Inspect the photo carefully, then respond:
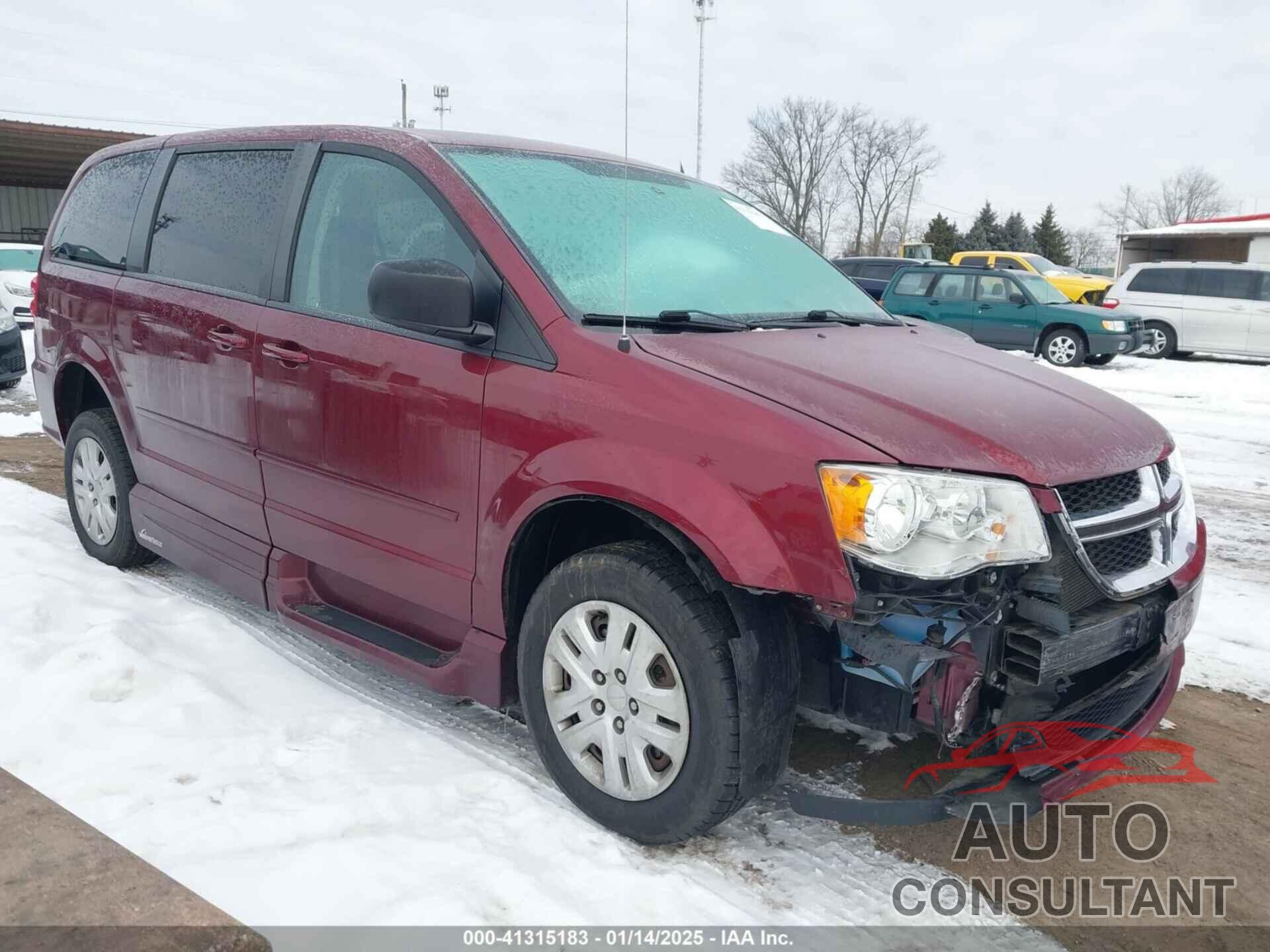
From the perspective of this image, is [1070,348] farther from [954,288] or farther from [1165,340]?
[1165,340]

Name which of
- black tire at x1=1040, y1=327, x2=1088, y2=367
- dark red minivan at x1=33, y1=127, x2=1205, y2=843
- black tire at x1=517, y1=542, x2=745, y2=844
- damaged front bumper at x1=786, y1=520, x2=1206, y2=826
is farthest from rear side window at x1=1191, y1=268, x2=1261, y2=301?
black tire at x1=517, y1=542, x2=745, y2=844

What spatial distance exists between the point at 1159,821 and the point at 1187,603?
0.68 metres

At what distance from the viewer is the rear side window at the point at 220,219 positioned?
3.54 m

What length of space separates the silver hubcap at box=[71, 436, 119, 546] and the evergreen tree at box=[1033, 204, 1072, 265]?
2141 inches

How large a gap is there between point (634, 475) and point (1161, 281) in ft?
57.1

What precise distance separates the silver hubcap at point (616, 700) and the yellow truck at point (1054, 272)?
19514 millimetres

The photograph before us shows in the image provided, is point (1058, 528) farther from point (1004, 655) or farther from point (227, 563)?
point (227, 563)

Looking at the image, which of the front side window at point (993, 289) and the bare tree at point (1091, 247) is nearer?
the front side window at point (993, 289)

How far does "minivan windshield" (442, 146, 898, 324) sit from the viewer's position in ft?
9.48

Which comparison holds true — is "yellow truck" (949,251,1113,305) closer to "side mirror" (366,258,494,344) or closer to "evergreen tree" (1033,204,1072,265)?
"side mirror" (366,258,494,344)

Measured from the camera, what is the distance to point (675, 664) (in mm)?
2387

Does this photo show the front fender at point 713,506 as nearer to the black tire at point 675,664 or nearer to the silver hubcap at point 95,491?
the black tire at point 675,664

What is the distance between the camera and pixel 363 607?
10.8 feet

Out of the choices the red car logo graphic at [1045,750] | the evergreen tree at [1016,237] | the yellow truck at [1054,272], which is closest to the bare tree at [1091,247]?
the evergreen tree at [1016,237]
